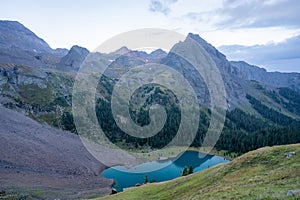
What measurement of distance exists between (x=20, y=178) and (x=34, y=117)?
7601 cm

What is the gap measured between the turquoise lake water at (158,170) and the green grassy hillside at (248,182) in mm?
51634

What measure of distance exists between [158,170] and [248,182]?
9502 centimetres

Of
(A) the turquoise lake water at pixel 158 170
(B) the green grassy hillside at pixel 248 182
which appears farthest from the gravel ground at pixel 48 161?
(B) the green grassy hillside at pixel 248 182

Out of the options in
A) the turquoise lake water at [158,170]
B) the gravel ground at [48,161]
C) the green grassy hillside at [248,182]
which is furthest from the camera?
the turquoise lake water at [158,170]

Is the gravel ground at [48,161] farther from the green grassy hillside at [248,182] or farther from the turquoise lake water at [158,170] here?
the green grassy hillside at [248,182]

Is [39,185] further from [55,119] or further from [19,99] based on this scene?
[19,99]

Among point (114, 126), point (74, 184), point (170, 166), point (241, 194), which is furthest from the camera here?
point (114, 126)

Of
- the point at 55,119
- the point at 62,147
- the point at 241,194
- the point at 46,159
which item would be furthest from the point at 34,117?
the point at 241,194

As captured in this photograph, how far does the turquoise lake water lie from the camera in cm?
10780

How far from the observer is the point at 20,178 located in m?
84.2

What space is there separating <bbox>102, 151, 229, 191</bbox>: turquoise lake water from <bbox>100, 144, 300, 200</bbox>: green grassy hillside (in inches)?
2033

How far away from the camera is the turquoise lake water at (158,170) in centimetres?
10780

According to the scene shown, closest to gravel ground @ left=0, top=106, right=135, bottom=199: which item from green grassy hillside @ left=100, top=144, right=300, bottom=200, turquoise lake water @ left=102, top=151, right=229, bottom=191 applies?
turquoise lake water @ left=102, top=151, right=229, bottom=191

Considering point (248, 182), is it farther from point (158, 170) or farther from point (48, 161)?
point (158, 170)
